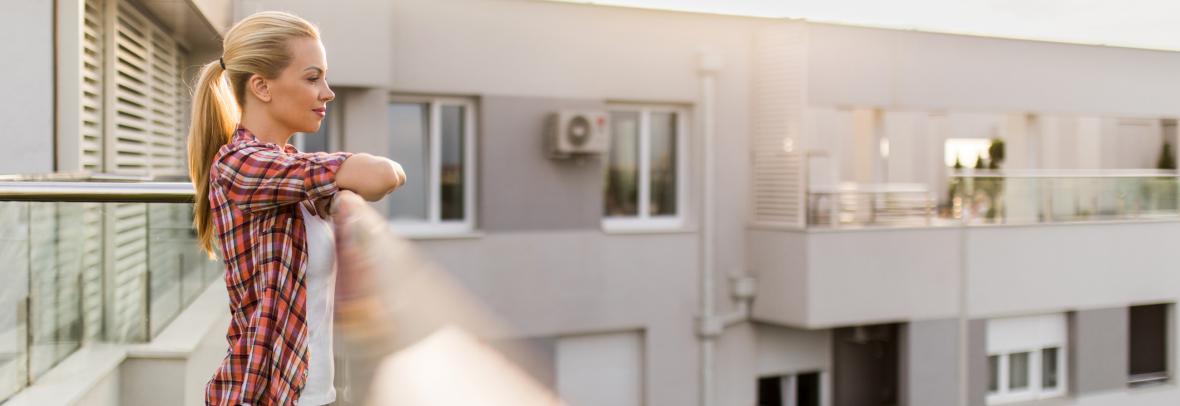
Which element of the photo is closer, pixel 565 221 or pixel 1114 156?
pixel 565 221

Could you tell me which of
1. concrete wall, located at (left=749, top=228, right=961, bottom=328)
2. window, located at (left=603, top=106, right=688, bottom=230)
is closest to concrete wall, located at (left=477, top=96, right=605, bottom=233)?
window, located at (left=603, top=106, right=688, bottom=230)

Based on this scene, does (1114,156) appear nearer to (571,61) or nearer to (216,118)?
(571,61)

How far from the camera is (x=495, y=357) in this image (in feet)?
33.3

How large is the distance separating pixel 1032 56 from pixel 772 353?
4.88m

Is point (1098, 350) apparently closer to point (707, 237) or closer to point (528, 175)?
point (707, 237)

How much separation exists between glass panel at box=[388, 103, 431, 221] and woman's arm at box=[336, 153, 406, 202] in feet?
28.3

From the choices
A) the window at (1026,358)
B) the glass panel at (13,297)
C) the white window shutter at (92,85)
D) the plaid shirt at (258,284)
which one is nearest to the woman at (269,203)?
the plaid shirt at (258,284)

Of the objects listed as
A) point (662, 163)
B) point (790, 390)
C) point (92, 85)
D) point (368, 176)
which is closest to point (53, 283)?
point (368, 176)

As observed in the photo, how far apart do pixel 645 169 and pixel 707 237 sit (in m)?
0.86

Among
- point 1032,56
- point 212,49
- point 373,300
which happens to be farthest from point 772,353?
point 373,300

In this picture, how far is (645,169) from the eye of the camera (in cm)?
1100

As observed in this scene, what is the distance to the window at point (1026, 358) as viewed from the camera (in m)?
13.6

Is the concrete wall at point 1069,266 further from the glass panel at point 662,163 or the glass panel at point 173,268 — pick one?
the glass panel at point 173,268

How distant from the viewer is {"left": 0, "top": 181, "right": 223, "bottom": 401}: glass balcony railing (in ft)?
7.14
